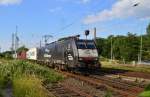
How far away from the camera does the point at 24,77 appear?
19.3 m

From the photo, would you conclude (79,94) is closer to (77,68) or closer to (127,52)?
(77,68)

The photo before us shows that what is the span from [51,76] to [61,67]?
26.7 ft

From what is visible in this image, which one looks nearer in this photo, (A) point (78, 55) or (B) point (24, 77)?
A: (B) point (24, 77)

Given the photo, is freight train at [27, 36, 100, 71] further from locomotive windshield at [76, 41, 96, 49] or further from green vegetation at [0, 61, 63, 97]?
green vegetation at [0, 61, 63, 97]

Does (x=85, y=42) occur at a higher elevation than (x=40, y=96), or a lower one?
higher

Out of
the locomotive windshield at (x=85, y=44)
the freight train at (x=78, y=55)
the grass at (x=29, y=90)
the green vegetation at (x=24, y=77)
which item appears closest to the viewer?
the grass at (x=29, y=90)

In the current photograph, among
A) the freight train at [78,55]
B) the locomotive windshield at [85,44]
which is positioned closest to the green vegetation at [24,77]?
the freight train at [78,55]

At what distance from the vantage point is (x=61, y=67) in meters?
31.8

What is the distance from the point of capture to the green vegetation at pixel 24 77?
15.6 meters

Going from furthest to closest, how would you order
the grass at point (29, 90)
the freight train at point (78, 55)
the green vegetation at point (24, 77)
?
the freight train at point (78, 55) < the green vegetation at point (24, 77) < the grass at point (29, 90)

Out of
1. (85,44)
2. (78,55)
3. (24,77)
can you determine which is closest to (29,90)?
(24,77)

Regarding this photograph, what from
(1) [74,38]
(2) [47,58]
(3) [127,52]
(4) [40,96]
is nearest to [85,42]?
(1) [74,38]

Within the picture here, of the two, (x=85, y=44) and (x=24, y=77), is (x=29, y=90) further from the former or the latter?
(x=85, y=44)

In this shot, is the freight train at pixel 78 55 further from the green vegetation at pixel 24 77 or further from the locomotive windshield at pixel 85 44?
the green vegetation at pixel 24 77
